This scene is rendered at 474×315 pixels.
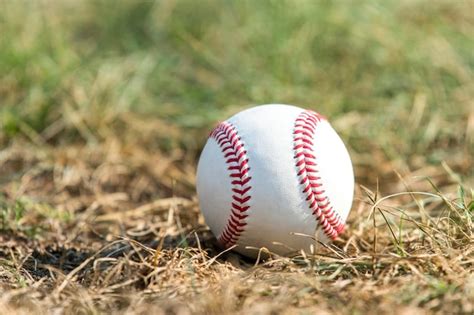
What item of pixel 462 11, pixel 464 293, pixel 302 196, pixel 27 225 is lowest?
pixel 27 225

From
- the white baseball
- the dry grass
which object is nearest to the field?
the dry grass

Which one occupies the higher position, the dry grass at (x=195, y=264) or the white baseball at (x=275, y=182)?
the white baseball at (x=275, y=182)

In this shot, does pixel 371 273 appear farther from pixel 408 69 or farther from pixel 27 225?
pixel 408 69

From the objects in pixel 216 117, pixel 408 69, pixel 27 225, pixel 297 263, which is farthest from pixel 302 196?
pixel 408 69

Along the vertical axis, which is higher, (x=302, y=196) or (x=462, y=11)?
(x=462, y=11)

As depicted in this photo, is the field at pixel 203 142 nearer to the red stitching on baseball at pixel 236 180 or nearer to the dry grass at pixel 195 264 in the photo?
the dry grass at pixel 195 264

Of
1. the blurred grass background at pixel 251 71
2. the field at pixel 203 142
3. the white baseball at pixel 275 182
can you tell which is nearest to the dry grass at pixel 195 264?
the field at pixel 203 142

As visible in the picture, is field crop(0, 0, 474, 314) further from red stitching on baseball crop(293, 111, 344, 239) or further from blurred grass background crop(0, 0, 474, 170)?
red stitching on baseball crop(293, 111, 344, 239)
